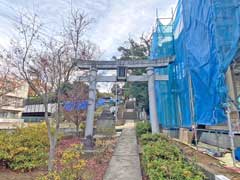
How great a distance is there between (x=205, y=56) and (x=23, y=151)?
631 cm

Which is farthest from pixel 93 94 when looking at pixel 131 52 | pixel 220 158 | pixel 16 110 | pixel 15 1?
pixel 16 110

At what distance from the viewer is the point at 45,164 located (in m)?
5.27

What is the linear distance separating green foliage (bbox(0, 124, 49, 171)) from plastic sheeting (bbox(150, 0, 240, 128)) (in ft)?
17.2

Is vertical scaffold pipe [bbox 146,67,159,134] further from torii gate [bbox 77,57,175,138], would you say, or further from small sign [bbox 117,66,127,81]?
small sign [bbox 117,66,127,81]

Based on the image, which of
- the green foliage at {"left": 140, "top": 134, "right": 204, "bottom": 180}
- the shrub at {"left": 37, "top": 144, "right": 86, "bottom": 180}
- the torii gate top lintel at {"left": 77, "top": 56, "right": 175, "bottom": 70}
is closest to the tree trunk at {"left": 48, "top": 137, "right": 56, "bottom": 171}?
the shrub at {"left": 37, "top": 144, "right": 86, "bottom": 180}

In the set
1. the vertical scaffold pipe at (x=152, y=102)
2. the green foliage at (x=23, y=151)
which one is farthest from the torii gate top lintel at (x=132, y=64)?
the green foliage at (x=23, y=151)

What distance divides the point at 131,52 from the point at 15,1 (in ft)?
58.0

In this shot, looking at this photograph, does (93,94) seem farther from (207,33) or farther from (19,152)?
(207,33)

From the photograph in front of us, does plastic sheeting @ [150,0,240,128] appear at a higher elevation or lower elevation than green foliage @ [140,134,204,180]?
higher

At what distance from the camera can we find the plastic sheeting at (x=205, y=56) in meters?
5.46

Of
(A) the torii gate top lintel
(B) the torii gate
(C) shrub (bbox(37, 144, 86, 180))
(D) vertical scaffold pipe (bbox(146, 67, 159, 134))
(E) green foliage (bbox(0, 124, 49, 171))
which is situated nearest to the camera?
(C) shrub (bbox(37, 144, 86, 180))

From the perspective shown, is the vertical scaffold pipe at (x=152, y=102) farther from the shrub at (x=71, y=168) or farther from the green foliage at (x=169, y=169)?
the shrub at (x=71, y=168)

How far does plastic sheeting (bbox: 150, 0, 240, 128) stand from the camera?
546cm

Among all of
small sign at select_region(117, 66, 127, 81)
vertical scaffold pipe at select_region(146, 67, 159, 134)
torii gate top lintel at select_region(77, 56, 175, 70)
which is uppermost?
torii gate top lintel at select_region(77, 56, 175, 70)
